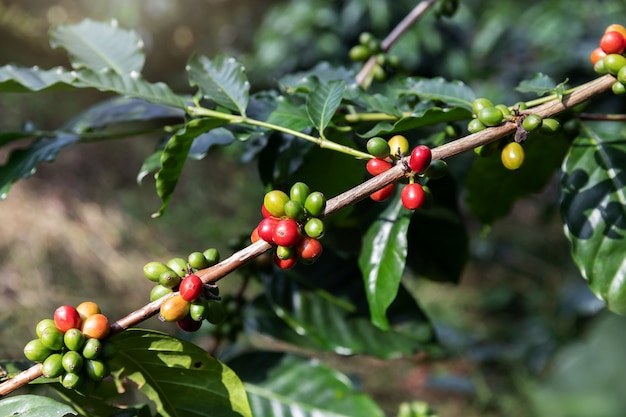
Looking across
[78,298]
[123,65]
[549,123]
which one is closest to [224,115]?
[123,65]

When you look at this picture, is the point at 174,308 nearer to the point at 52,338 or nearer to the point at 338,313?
the point at 52,338

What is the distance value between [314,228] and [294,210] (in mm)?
25

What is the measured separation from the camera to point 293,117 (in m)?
0.76

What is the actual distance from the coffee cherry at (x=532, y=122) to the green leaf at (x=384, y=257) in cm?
19

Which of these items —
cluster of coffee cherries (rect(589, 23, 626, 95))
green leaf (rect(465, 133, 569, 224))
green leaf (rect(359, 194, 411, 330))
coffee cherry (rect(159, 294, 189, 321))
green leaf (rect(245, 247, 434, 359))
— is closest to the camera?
coffee cherry (rect(159, 294, 189, 321))

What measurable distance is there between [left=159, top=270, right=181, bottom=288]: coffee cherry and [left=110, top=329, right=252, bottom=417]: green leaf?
0.09 m

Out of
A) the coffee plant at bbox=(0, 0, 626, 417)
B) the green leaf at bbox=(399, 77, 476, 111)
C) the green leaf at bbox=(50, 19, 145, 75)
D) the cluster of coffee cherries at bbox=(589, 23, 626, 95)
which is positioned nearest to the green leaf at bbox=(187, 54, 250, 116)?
the coffee plant at bbox=(0, 0, 626, 417)

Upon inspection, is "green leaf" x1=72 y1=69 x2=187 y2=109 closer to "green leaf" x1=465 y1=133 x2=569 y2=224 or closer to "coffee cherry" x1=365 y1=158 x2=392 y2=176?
"coffee cherry" x1=365 y1=158 x2=392 y2=176

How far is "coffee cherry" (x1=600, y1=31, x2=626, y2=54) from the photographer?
632 millimetres

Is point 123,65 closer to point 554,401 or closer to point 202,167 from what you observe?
point 554,401

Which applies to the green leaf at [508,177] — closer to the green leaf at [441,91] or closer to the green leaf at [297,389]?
the green leaf at [441,91]

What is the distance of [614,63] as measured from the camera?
0.61 metres

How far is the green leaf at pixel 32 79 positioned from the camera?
727 mm

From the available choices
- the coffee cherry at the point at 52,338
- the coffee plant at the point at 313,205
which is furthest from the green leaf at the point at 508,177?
the coffee cherry at the point at 52,338
